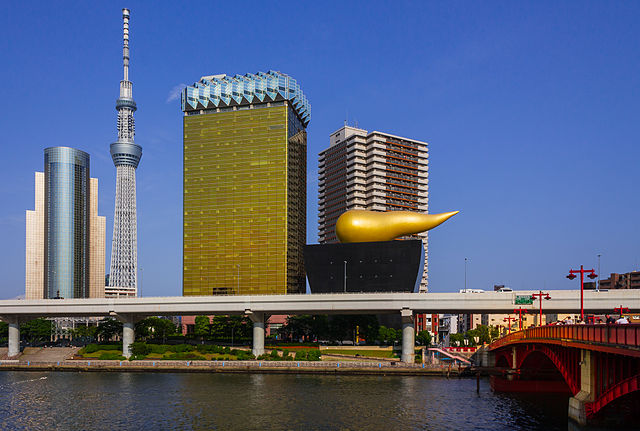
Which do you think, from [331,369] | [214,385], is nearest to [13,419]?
[214,385]

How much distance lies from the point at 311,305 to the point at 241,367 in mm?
19808

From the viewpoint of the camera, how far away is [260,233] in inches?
7697

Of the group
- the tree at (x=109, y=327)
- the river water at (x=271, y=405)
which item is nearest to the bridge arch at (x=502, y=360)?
the river water at (x=271, y=405)

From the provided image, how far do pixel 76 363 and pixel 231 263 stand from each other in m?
89.9

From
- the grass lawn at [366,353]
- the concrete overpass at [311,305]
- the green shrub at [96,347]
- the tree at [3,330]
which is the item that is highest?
the concrete overpass at [311,305]

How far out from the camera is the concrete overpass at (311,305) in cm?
10688

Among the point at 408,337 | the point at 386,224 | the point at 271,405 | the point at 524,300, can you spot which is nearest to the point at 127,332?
the point at 408,337

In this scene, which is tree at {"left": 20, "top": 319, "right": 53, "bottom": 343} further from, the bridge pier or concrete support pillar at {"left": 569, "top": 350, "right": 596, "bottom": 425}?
concrete support pillar at {"left": 569, "top": 350, "right": 596, "bottom": 425}

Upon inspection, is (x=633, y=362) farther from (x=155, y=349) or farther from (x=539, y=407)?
(x=155, y=349)

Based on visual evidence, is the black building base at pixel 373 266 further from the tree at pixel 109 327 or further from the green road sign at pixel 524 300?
the tree at pixel 109 327

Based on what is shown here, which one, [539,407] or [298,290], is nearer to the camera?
[539,407]

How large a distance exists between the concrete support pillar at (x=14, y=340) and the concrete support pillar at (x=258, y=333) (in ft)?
152

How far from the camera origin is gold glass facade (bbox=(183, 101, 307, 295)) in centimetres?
19350

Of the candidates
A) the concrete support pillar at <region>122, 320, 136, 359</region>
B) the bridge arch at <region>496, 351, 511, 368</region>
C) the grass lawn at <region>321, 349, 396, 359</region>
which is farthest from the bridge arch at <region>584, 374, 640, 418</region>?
the concrete support pillar at <region>122, 320, 136, 359</region>
